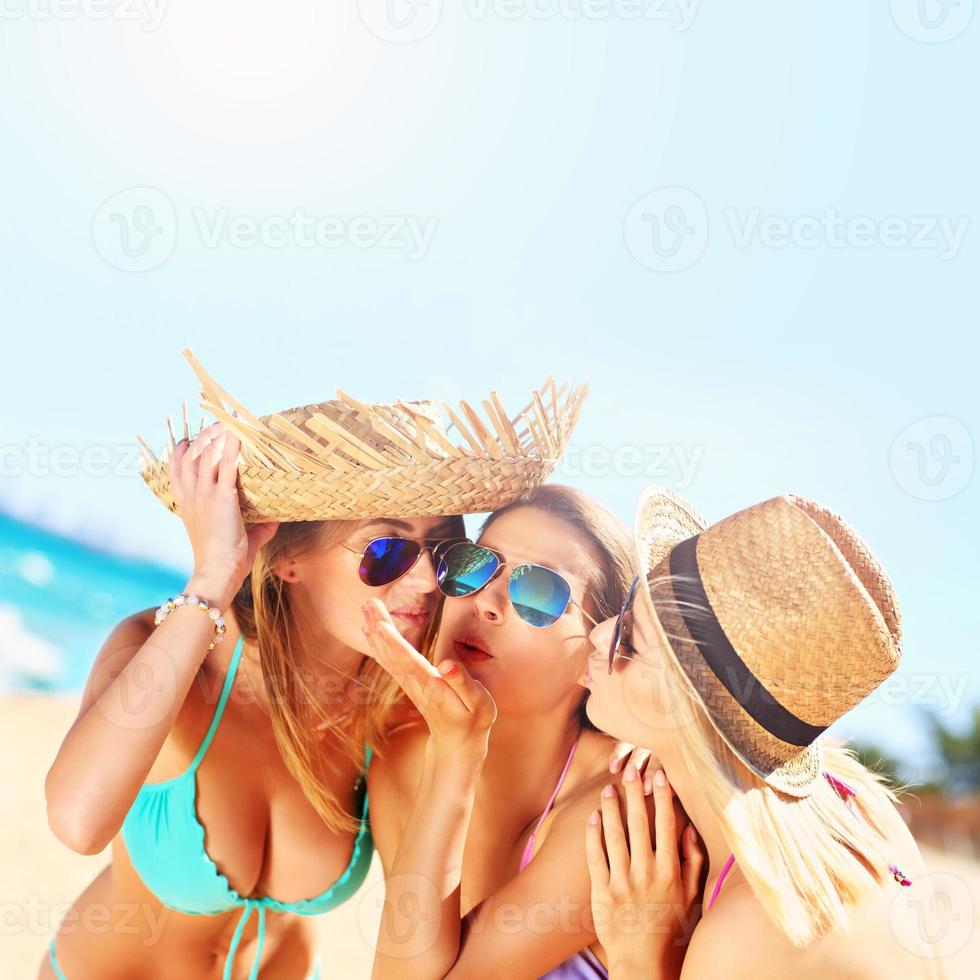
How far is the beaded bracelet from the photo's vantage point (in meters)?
2.84

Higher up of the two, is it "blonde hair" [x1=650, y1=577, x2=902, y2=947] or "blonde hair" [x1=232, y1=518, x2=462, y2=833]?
"blonde hair" [x1=650, y1=577, x2=902, y2=947]

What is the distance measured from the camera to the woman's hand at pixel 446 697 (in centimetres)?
281

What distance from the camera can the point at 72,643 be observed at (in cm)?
2883

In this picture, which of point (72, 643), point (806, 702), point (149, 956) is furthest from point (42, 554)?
point (806, 702)

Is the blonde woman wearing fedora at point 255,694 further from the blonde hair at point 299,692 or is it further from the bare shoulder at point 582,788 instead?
the bare shoulder at point 582,788

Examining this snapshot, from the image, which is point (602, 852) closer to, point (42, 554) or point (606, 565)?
point (606, 565)

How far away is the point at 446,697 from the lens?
2.81 meters

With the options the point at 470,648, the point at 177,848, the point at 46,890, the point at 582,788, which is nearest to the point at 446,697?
the point at 470,648

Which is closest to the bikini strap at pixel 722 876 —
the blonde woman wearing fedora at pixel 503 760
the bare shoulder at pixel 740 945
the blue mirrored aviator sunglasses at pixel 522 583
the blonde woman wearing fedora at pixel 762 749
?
the blonde woman wearing fedora at pixel 762 749

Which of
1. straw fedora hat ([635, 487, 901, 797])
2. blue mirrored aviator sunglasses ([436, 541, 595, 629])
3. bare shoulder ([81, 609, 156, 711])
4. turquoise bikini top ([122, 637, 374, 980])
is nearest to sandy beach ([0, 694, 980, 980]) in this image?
turquoise bikini top ([122, 637, 374, 980])

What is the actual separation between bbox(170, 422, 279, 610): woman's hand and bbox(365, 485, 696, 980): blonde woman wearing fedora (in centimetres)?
43

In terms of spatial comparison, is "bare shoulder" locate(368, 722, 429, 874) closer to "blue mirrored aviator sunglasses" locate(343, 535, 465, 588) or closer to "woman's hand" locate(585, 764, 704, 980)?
"blue mirrored aviator sunglasses" locate(343, 535, 465, 588)

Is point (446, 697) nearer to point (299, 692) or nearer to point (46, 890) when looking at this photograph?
point (299, 692)

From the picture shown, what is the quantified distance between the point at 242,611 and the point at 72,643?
2802cm
